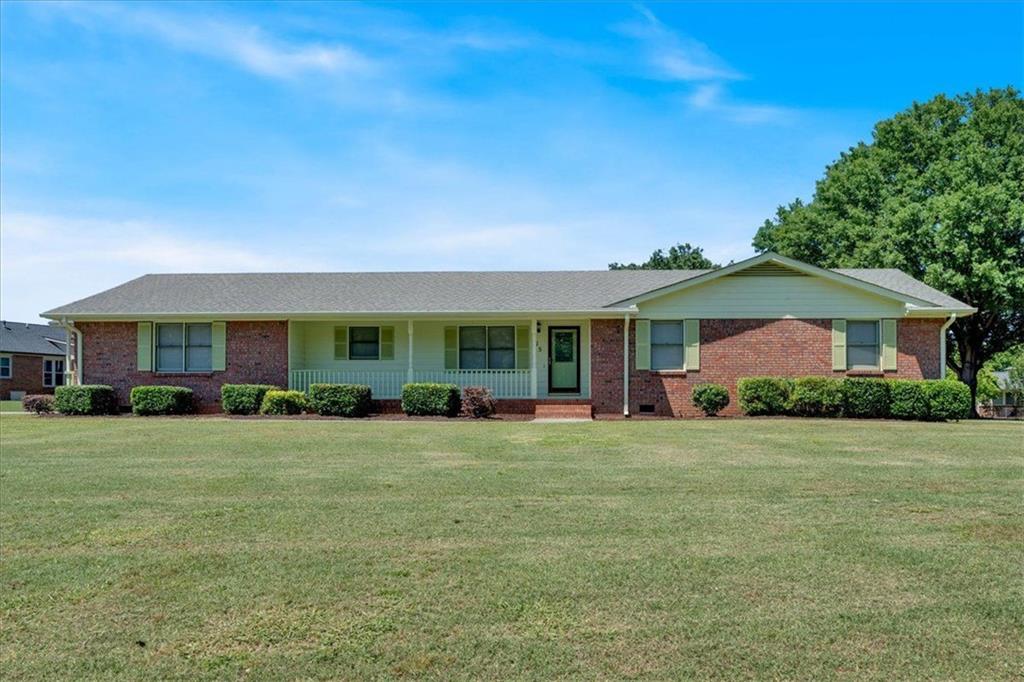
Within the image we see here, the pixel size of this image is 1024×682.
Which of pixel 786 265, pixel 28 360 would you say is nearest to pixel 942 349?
pixel 786 265

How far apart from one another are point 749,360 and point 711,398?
1.93 m

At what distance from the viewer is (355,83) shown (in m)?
14.5

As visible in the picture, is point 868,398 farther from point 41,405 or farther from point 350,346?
point 41,405

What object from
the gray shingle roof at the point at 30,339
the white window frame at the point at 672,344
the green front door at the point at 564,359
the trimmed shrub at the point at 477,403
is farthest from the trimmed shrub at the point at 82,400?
the gray shingle roof at the point at 30,339

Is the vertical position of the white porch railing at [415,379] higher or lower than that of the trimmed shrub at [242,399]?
higher

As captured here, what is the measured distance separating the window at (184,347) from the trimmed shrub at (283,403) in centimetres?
325

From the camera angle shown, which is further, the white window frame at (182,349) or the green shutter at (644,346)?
the white window frame at (182,349)

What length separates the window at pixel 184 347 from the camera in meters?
23.0

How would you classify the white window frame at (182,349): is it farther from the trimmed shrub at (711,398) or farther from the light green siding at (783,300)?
the trimmed shrub at (711,398)

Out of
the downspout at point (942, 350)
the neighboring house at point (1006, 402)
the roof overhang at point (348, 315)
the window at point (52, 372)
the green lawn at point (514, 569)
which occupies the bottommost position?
the neighboring house at point (1006, 402)

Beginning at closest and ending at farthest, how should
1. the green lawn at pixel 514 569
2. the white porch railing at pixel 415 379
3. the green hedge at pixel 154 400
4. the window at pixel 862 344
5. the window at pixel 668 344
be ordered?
1. the green lawn at pixel 514 569
2. the green hedge at pixel 154 400
3. the window at pixel 862 344
4. the window at pixel 668 344
5. the white porch railing at pixel 415 379

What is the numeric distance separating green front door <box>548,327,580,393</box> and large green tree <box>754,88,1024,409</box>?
12.9 metres

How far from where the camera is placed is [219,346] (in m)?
22.7

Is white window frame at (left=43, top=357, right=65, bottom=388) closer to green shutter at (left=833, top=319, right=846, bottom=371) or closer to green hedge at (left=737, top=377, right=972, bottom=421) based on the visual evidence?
green hedge at (left=737, top=377, right=972, bottom=421)
